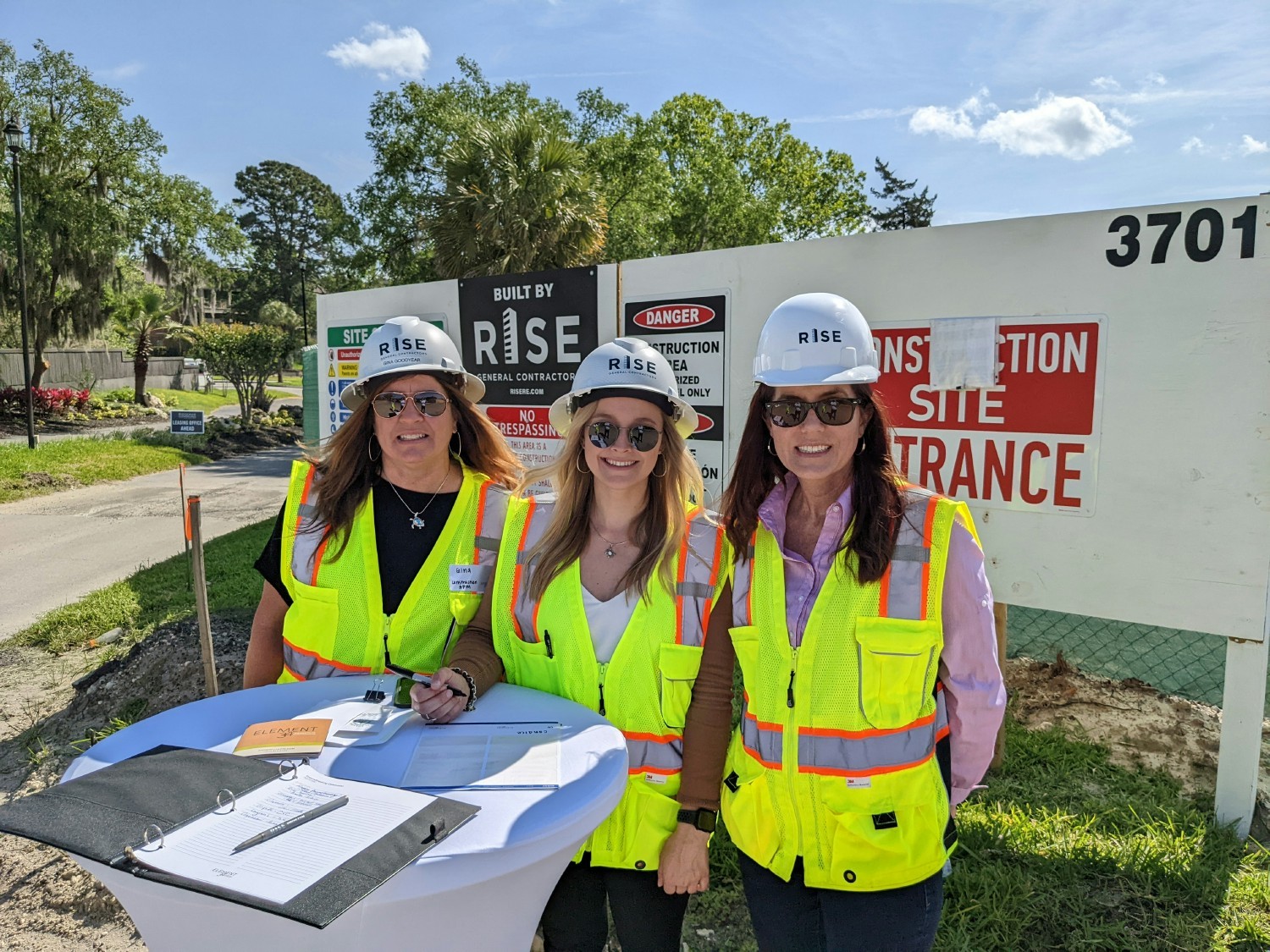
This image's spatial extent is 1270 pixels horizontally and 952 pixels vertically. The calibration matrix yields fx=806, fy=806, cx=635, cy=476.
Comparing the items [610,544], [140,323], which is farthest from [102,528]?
[140,323]

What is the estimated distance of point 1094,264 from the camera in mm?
3227

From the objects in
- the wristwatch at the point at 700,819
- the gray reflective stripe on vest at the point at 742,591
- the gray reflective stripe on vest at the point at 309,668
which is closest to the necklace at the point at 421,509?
the gray reflective stripe on vest at the point at 309,668

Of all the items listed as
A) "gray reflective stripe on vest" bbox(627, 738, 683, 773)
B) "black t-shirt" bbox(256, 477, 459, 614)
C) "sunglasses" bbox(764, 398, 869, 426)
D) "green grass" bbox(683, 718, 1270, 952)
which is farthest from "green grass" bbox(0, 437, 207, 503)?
"sunglasses" bbox(764, 398, 869, 426)

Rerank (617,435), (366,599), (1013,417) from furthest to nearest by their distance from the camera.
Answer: (1013,417)
(366,599)
(617,435)

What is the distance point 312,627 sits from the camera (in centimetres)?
242

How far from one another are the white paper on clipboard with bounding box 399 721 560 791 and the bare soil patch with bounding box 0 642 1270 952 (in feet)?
7.12

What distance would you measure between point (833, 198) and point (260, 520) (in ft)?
82.3

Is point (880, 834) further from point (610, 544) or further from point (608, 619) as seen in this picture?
point (610, 544)

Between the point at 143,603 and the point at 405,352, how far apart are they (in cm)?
592

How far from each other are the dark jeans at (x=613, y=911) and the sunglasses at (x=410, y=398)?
4.52 feet

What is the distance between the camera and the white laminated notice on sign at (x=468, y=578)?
93.6 inches

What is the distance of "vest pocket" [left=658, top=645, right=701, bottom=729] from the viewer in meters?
2.01

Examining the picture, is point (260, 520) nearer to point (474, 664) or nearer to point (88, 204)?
point (474, 664)

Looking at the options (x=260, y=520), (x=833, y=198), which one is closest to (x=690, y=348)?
(x=260, y=520)
